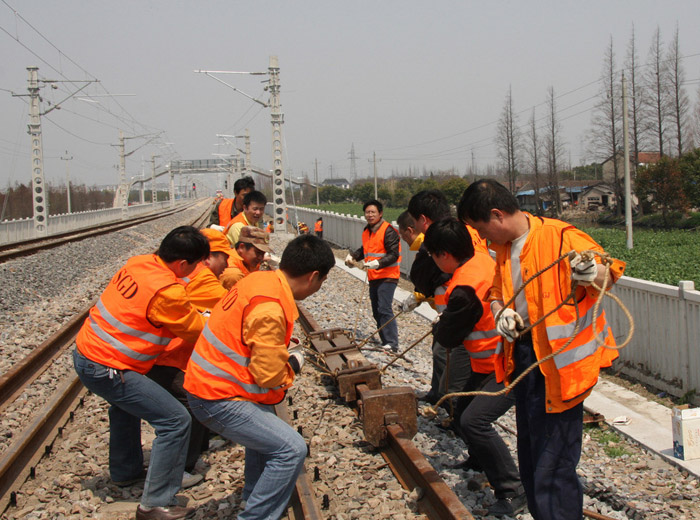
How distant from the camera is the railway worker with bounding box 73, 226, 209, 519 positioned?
3.79 metres

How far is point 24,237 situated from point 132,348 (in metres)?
27.8

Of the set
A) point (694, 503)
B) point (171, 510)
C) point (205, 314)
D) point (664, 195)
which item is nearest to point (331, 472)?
point (171, 510)

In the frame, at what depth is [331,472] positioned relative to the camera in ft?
14.9

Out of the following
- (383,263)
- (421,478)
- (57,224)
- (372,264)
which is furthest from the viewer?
(57,224)

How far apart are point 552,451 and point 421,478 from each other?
112cm

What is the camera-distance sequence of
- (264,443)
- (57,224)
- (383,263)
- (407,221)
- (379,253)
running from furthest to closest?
(57,224) < (379,253) < (383,263) < (407,221) < (264,443)

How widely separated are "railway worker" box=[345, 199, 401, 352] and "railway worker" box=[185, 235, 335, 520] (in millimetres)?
4755

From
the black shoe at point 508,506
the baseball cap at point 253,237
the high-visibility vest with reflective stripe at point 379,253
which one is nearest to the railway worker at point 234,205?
the high-visibility vest with reflective stripe at point 379,253

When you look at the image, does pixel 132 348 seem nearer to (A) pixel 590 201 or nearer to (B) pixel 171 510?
(B) pixel 171 510

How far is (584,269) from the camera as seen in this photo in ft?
9.18

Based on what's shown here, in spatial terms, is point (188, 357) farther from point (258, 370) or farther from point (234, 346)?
point (258, 370)

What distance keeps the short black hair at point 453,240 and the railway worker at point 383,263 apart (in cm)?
374

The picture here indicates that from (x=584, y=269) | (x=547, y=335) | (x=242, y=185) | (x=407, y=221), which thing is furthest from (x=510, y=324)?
(x=242, y=185)

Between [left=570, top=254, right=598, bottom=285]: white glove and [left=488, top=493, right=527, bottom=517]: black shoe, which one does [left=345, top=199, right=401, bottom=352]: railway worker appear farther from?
[left=570, top=254, right=598, bottom=285]: white glove
